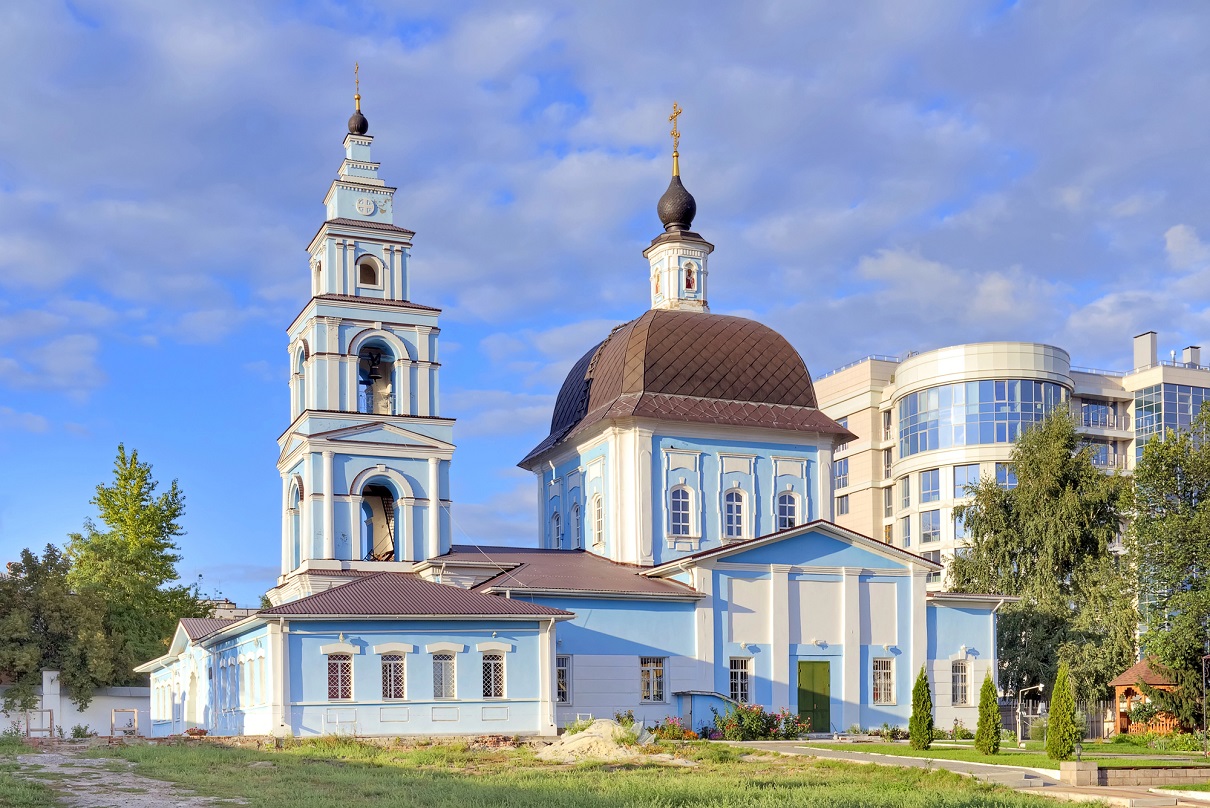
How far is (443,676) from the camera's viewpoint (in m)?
28.0

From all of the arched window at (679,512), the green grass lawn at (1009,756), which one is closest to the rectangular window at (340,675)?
the green grass lawn at (1009,756)

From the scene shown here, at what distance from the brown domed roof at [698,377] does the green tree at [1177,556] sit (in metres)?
7.86

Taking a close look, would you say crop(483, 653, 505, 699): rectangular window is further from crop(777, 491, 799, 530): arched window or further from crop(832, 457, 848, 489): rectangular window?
crop(832, 457, 848, 489): rectangular window

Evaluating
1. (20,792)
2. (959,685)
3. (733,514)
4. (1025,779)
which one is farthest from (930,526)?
(20,792)

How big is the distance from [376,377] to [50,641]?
1494cm

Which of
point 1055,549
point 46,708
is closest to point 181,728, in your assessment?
point 46,708

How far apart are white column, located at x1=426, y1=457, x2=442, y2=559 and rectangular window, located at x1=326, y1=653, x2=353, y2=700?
5386 millimetres

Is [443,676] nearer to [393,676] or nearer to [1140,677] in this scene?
[393,676]

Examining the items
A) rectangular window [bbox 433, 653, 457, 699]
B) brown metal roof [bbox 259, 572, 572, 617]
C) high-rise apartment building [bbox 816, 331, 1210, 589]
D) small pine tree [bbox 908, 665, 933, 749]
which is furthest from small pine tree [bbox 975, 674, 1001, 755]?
high-rise apartment building [bbox 816, 331, 1210, 589]

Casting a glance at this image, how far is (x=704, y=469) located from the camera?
3550 cm

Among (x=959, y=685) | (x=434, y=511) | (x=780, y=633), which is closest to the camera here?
(x=780, y=633)

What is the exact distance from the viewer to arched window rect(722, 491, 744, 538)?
117 ft

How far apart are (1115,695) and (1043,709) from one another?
3.44 metres

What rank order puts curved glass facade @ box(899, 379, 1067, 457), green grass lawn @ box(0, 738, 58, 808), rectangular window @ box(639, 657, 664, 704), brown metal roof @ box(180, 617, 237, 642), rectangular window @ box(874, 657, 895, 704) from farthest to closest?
curved glass facade @ box(899, 379, 1067, 457)
brown metal roof @ box(180, 617, 237, 642)
rectangular window @ box(874, 657, 895, 704)
rectangular window @ box(639, 657, 664, 704)
green grass lawn @ box(0, 738, 58, 808)
